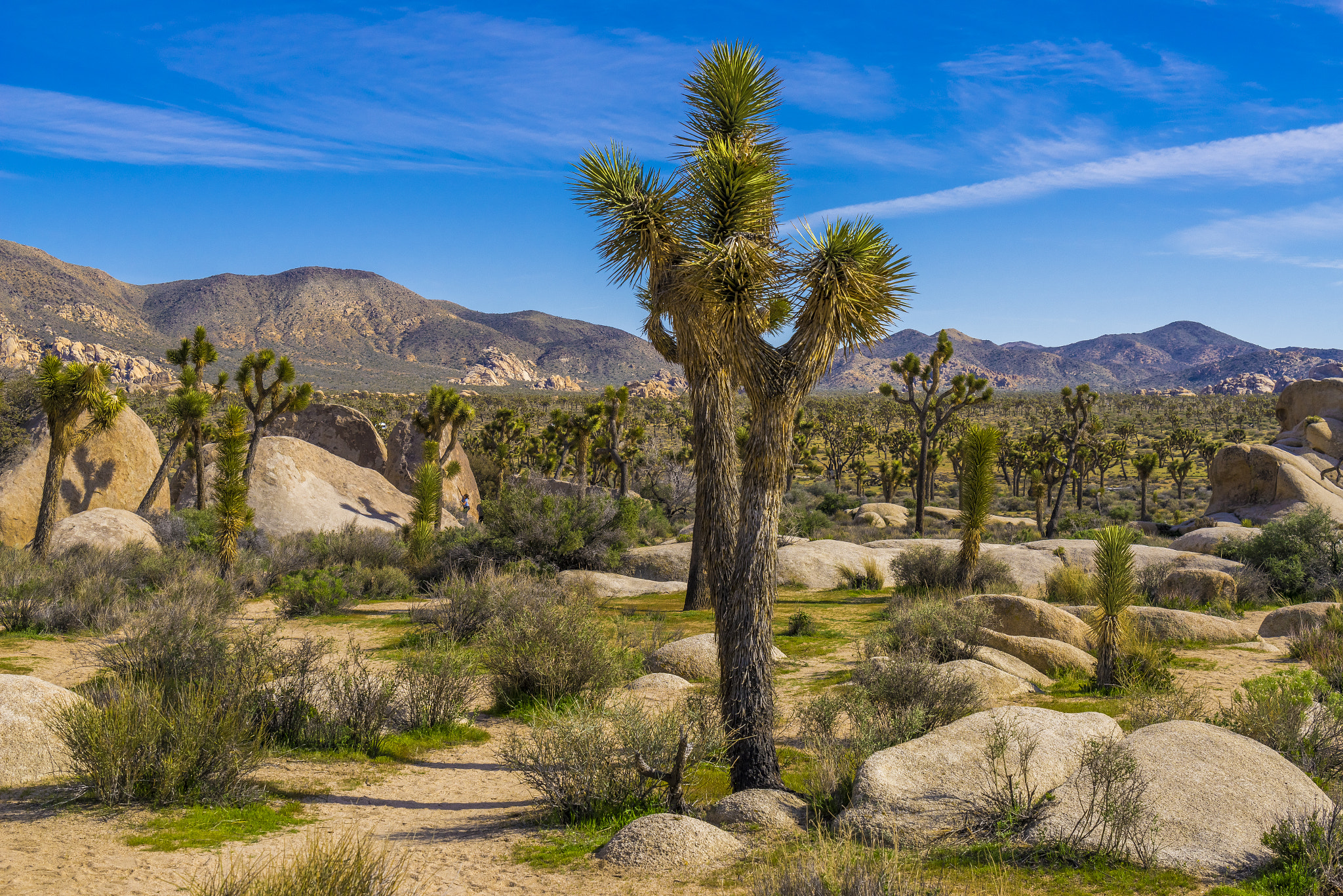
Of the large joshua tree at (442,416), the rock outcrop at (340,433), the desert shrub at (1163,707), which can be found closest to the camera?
the desert shrub at (1163,707)

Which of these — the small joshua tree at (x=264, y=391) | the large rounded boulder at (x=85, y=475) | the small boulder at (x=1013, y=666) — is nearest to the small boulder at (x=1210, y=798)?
the small boulder at (x=1013, y=666)

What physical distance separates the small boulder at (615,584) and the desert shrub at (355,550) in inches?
187

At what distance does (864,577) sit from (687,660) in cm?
1071

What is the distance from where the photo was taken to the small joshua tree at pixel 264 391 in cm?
2242

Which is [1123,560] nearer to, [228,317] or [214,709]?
[214,709]

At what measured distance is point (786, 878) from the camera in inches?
163

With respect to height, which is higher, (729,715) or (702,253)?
(702,253)

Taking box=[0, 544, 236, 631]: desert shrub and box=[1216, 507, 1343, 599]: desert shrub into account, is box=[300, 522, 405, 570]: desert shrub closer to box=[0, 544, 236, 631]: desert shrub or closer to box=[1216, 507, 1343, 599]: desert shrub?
box=[0, 544, 236, 631]: desert shrub

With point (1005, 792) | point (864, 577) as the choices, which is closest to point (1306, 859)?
point (1005, 792)

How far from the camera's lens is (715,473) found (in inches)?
350

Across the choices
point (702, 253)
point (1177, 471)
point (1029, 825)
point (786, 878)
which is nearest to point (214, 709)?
point (786, 878)

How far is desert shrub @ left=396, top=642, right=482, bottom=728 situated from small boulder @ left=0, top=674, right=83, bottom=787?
3.17 meters

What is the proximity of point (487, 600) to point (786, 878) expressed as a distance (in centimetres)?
1009

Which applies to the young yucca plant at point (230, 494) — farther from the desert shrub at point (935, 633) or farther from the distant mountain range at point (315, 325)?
the distant mountain range at point (315, 325)
